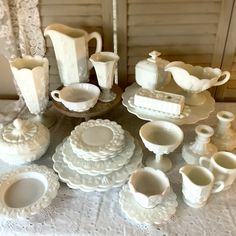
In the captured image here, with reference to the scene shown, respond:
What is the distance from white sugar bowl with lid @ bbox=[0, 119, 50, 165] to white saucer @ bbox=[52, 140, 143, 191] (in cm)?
6

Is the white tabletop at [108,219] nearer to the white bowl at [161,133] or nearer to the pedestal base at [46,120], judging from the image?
Result: the white bowl at [161,133]

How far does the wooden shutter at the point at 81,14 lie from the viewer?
0.84 metres

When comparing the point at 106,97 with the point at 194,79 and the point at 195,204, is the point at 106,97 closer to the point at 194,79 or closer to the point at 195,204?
the point at 194,79

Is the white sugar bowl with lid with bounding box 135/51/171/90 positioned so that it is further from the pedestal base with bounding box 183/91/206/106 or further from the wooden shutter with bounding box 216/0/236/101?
the wooden shutter with bounding box 216/0/236/101

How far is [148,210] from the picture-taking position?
0.66 meters

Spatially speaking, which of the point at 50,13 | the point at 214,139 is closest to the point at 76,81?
the point at 50,13

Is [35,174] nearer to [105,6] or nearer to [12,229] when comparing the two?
[12,229]

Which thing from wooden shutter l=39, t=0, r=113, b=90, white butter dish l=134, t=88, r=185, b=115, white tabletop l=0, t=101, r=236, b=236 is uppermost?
wooden shutter l=39, t=0, r=113, b=90

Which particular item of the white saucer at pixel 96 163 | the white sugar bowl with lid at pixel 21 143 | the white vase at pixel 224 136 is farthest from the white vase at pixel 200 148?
the white sugar bowl with lid at pixel 21 143

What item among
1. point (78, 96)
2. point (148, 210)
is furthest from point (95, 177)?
point (78, 96)

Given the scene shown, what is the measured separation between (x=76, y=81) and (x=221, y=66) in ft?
1.37

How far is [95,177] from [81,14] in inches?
17.2

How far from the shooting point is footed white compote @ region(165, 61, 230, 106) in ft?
2.51

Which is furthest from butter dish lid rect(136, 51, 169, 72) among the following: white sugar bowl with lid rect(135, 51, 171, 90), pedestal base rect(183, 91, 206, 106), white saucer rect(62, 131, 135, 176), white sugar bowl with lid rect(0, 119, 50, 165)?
white sugar bowl with lid rect(0, 119, 50, 165)
